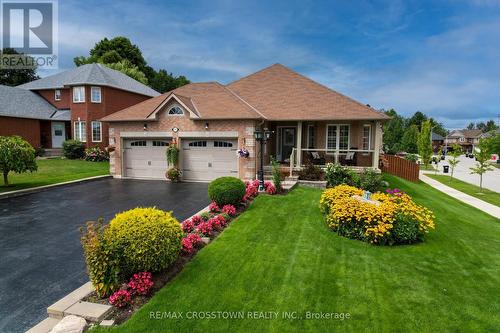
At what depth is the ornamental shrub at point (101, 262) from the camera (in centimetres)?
479

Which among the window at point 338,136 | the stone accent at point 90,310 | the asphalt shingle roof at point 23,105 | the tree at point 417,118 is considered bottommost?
the stone accent at point 90,310

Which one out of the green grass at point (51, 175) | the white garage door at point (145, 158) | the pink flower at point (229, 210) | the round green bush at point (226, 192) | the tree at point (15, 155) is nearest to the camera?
the pink flower at point (229, 210)

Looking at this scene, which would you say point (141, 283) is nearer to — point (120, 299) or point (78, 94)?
point (120, 299)

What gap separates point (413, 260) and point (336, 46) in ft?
66.7

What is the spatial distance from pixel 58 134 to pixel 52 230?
24915 millimetres

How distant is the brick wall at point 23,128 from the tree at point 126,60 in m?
15.2

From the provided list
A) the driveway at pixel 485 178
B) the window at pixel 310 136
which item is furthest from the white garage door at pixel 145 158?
the driveway at pixel 485 178

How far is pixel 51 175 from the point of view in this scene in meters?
17.7

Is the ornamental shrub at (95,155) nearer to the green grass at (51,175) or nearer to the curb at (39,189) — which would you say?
the green grass at (51,175)

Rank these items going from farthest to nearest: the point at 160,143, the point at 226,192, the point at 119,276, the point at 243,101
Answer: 1. the point at 243,101
2. the point at 160,143
3. the point at 226,192
4. the point at 119,276

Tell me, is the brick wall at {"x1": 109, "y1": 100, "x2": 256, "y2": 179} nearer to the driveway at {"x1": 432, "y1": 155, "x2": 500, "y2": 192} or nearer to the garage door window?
the garage door window

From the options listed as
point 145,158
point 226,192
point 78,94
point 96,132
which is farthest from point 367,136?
point 78,94

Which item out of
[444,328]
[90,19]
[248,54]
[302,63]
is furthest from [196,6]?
[444,328]

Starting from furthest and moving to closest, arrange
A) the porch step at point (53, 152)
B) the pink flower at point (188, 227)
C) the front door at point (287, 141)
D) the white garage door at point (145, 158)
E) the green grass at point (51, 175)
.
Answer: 1. the porch step at point (53, 152)
2. the front door at point (287, 141)
3. the white garage door at point (145, 158)
4. the green grass at point (51, 175)
5. the pink flower at point (188, 227)
